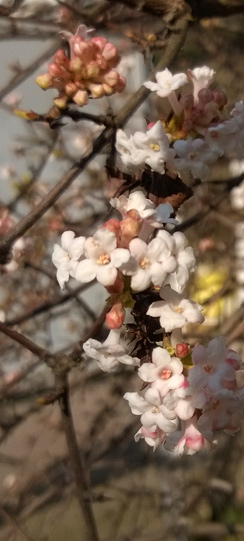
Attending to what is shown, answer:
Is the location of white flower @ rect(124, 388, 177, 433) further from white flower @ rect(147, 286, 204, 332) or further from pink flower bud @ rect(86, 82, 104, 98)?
pink flower bud @ rect(86, 82, 104, 98)

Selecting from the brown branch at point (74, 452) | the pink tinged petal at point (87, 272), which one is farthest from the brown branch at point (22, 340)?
the pink tinged petal at point (87, 272)

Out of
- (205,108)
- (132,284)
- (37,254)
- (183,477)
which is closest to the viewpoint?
(132,284)

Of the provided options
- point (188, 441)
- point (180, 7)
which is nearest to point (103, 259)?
point (188, 441)

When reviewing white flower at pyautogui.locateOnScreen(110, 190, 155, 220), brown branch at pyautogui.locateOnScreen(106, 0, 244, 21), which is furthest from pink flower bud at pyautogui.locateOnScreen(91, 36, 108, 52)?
brown branch at pyautogui.locateOnScreen(106, 0, 244, 21)

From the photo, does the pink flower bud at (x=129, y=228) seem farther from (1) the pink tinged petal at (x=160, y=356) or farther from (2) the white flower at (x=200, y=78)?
(2) the white flower at (x=200, y=78)

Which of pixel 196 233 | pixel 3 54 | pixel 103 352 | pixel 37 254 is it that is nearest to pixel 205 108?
pixel 103 352

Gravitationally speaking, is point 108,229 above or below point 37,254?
above

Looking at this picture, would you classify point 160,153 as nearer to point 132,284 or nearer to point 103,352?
point 132,284

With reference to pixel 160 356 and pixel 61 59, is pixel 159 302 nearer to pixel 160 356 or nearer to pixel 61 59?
A: pixel 160 356
